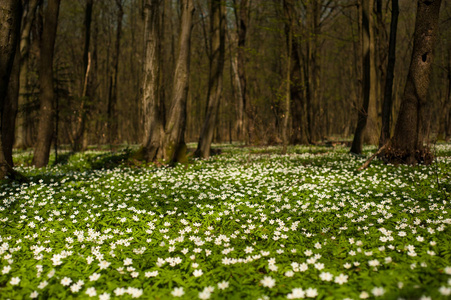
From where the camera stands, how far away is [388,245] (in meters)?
3.31

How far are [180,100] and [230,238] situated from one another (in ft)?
24.9

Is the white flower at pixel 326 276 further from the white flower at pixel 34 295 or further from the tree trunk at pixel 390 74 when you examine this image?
the tree trunk at pixel 390 74

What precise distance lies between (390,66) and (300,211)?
24.6 ft

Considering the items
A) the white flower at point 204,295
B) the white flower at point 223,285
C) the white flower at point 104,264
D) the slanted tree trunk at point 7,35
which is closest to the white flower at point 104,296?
the white flower at point 104,264

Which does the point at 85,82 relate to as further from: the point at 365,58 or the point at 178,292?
the point at 178,292

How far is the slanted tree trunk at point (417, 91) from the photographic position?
746 cm

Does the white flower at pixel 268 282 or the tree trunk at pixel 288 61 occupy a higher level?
the tree trunk at pixel 288 61

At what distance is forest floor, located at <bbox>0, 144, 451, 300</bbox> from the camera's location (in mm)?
2598

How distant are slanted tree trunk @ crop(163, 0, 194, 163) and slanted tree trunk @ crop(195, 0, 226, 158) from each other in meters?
1.62

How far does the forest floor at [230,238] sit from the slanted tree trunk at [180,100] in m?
3.46

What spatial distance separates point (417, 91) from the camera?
25.3 ft

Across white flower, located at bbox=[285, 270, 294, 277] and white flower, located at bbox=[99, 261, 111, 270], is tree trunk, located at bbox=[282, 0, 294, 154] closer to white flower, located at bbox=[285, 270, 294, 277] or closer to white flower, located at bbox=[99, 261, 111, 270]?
white flower, located at bbox=[285, 270, 294, 277]

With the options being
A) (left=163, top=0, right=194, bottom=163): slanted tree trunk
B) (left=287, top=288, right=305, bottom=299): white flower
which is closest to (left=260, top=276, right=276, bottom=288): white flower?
(left=287, top=288, right=305, bottom=299): white flower

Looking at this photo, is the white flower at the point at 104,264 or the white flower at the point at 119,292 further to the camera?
the white flower at the point at 104,264
